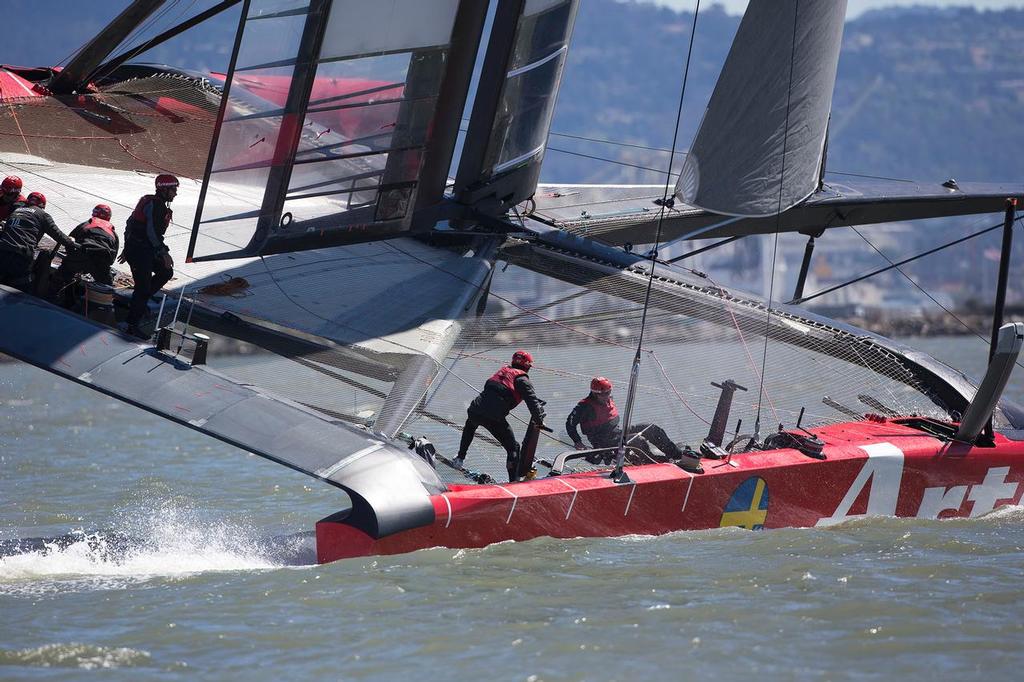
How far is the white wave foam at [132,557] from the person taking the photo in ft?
17.7

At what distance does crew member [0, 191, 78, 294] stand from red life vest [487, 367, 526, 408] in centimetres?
232

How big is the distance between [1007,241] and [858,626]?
11.1ft

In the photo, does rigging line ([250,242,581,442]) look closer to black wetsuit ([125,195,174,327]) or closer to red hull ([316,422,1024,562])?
red hull ([316,422,1024,562])

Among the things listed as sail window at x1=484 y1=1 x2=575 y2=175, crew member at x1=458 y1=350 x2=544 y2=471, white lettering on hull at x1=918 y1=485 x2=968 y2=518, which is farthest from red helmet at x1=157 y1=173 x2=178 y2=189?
white lettering on hull at x1=918 y1=485 x2=968 y2=518

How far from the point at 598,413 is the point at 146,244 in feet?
8.04

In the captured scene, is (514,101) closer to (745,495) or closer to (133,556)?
(745,495)

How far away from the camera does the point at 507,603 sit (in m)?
5.09

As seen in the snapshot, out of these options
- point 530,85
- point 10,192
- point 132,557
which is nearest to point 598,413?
point 530,85

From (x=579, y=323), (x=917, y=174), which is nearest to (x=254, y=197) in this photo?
(x=579, y=323)

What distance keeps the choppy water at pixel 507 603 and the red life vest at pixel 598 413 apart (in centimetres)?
80

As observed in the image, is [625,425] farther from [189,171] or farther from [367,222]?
[189,171]

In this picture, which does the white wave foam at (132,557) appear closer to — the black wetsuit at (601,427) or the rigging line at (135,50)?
the black wetsuit at (601,427)

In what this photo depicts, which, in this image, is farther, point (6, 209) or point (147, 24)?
point (147, 24)

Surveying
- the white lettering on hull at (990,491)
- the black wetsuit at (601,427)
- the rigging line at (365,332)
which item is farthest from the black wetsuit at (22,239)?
the white lettering on hull at (990,491)
